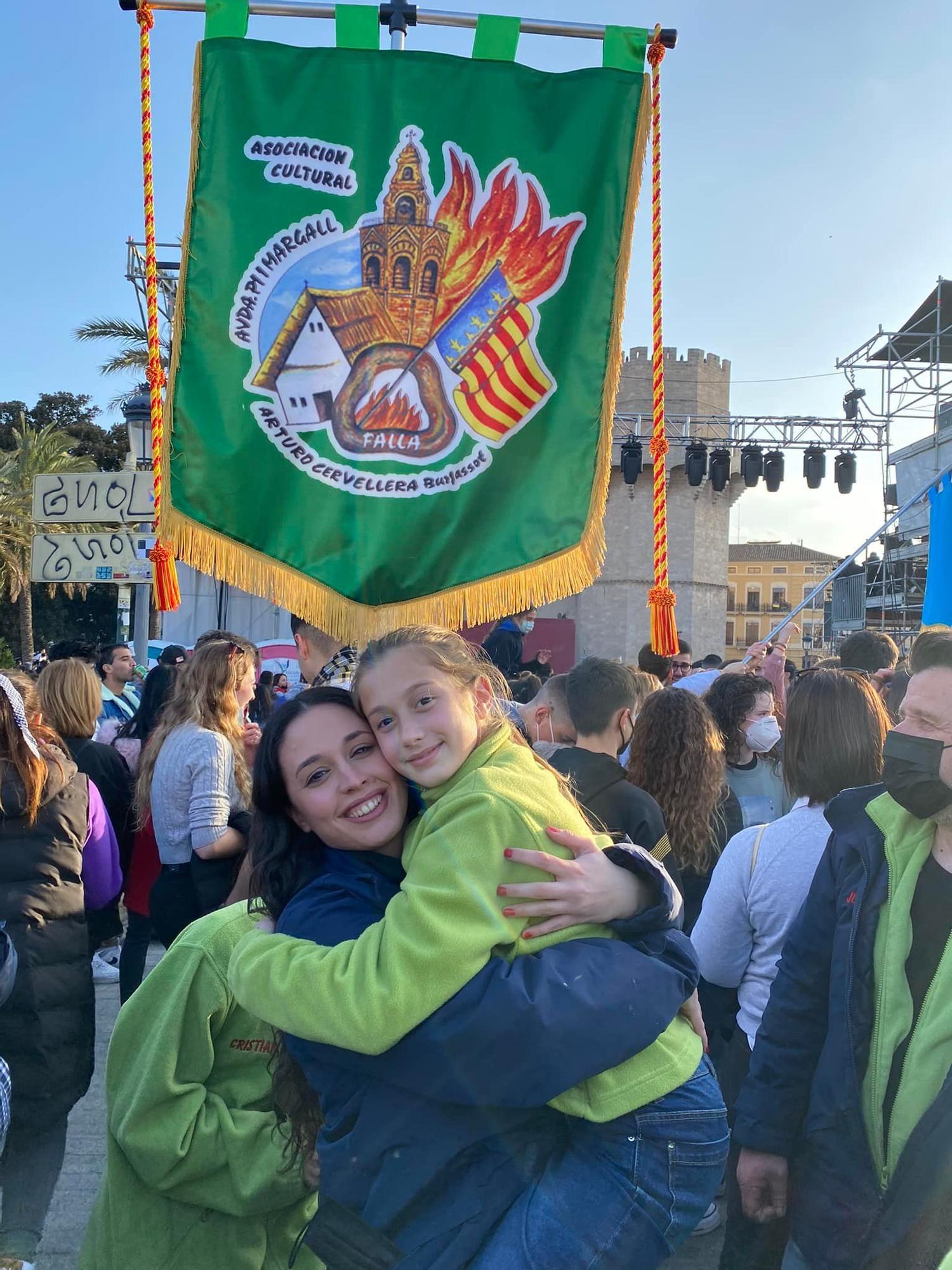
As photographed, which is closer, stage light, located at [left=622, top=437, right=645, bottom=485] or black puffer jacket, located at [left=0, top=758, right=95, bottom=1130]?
black puffer jacket, located at [left=0, top=758, right=95, bottom=1130]

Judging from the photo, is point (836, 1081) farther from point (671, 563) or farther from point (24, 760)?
point (671, 563)

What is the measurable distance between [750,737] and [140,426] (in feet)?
15.5

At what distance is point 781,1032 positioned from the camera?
2172mm

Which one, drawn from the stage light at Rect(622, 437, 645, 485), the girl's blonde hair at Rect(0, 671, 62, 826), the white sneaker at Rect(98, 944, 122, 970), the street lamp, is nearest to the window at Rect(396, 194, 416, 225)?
the girl's blonde hair at Rect(0, 671, 62, 826)

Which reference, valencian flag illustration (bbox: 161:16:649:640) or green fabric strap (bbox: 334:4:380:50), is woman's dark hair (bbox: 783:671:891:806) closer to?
valencian flag illustration (bbox: 161:16:649:640)

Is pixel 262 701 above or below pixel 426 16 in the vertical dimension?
below

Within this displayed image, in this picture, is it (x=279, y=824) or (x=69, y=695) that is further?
(x=69, y=695)

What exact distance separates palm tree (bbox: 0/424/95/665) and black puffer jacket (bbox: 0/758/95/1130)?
21.9m

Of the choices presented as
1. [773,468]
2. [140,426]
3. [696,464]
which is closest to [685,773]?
[140,426]

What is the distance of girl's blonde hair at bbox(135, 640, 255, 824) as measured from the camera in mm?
3984

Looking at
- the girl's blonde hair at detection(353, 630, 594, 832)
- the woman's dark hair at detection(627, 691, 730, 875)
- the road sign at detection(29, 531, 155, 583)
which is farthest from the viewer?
the road sign at detection(29, 531, 155, 583)

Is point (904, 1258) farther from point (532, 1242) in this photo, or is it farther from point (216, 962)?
point (216, 962)

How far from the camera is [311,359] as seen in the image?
277 centimetres

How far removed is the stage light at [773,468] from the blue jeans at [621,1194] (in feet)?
80.2
